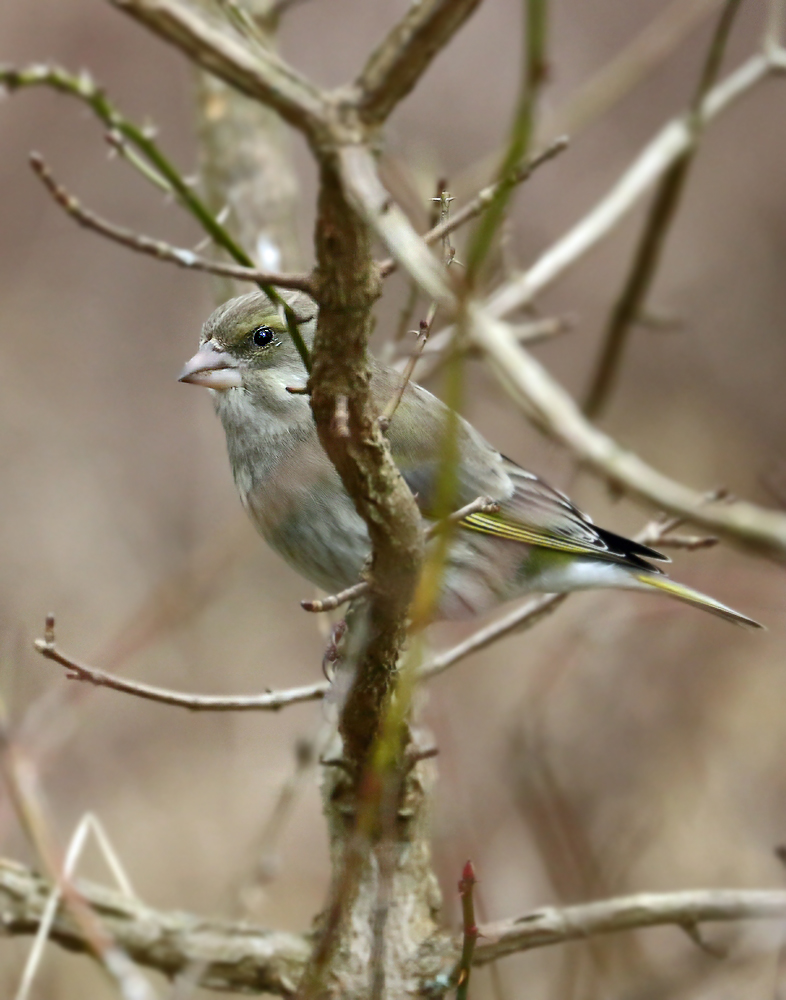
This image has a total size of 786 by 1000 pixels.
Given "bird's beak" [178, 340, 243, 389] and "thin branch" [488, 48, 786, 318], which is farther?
"thin branch" [488, 48, 786, 318]

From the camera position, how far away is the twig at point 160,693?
9.39ft

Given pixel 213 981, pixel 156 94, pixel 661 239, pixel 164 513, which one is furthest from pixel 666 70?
pixel 213 981

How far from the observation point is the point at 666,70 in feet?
28.2

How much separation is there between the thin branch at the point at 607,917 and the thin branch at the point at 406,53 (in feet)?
7.88

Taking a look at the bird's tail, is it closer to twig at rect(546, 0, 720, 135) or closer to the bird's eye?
the bird's eye

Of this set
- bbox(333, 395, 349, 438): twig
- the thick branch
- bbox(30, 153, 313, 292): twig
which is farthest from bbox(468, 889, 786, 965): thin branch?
bbox(30, 153, 313, 292): twig

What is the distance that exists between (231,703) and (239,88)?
1964mm

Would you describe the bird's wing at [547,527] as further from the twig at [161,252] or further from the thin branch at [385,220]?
the thin branch at [385,220]

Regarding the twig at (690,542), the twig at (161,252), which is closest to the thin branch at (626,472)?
the twig at (161,252)

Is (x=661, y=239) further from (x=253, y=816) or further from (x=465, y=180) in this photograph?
(x=253, y=816)

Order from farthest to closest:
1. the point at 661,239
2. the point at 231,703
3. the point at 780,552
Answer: the point at 661,239 → the point at 231,703 → the point at 780,552

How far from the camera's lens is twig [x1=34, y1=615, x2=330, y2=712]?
2863 mm

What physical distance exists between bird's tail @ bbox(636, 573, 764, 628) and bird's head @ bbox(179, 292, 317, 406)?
5.43 ft

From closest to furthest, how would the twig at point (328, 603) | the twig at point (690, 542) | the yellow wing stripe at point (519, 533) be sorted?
the twig at point (328, 603), the twig at point (690, 542), the yellow wing stripe at point (519, 533)
